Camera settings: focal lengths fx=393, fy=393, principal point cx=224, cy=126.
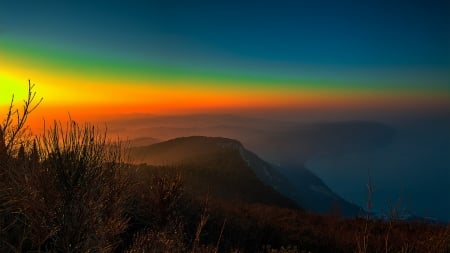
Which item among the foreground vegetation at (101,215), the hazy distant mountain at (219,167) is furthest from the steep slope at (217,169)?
the foreground vegetation at (101,215)

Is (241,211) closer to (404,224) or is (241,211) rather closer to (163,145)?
(404,224)

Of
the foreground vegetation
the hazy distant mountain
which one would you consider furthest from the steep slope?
the foreground vegetation

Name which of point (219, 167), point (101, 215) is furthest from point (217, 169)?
point (101, 215)

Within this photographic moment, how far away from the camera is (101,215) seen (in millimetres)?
7129

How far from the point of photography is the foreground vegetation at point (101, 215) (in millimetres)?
6215

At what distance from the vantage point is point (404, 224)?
23.8 meters

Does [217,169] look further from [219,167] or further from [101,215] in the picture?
[101,215]

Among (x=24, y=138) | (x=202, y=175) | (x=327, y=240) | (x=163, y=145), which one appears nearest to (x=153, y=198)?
(x=24, y=138)

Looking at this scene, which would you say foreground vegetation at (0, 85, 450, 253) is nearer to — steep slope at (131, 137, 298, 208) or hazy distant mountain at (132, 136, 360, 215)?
hazy distant mountain at (132, 136, 360, 215)

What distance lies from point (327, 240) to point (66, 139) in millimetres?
16884

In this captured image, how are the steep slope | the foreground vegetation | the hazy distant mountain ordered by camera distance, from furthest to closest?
the hazy distant mountain, the steep slope, the foreground vegetation

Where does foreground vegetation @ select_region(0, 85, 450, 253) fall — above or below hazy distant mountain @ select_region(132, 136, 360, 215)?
above

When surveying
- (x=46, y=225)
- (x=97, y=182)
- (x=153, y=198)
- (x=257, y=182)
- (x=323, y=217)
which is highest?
(x=97, y=182)

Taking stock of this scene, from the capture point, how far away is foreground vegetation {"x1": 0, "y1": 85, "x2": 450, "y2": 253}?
245 inches
